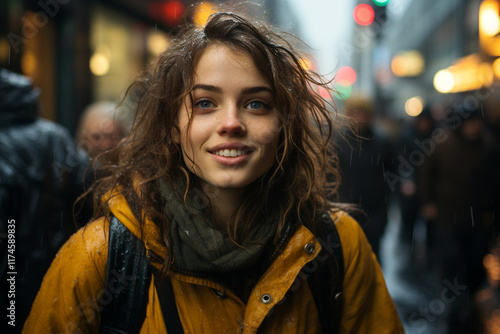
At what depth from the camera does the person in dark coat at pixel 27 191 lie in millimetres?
3207

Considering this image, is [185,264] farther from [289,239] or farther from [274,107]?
[274,107]

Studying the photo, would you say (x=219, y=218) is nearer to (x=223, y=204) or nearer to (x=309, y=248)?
(x=223, y=204)

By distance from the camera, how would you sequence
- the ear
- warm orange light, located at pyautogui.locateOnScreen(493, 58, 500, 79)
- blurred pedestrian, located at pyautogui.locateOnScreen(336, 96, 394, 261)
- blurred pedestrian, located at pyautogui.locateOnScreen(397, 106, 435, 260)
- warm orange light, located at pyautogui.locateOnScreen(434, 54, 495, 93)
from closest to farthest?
the ear < blurred pedestrian, located at pyautogui.locateOnScreen(336, 96, 394, 261) < blurred pedestrian, located at pyautogui.locateOnScreen(397, 106, 435, 260) < warm orange light, located at pyautogui.locateOnScreen(493, 58, 500, 79) < warm orange light, located at pyautogui.locateOnScreen(434, 54, 495, 93)

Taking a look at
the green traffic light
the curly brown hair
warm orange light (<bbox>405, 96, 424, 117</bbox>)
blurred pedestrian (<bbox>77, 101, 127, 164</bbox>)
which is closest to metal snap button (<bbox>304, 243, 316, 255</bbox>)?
the curly brown hair

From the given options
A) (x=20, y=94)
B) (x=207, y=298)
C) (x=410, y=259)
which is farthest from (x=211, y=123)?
(x=410, y=259)

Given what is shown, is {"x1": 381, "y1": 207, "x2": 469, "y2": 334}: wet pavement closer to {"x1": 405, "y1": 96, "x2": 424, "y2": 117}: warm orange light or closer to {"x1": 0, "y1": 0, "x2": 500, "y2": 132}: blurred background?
{"x1": 0, "y1": 0, "x2": 500, "y2": 132}: blurred background

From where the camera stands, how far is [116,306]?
71.8 inches

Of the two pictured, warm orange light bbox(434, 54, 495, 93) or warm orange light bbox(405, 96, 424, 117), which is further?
warm orange light bbox(405, 96, 424, 117)

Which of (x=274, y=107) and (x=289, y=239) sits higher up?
(x=274, y=107)

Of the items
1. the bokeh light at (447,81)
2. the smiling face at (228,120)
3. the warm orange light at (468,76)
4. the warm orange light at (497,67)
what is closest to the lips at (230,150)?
the smiling face at (228,120)

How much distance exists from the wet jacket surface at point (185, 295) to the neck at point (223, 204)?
0.97 ft

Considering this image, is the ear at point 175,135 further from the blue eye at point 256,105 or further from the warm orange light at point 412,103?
the warm orange light at point 412,103

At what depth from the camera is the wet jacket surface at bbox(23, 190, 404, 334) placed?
1805 millimetres

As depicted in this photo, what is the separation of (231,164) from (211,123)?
0.18 meters
